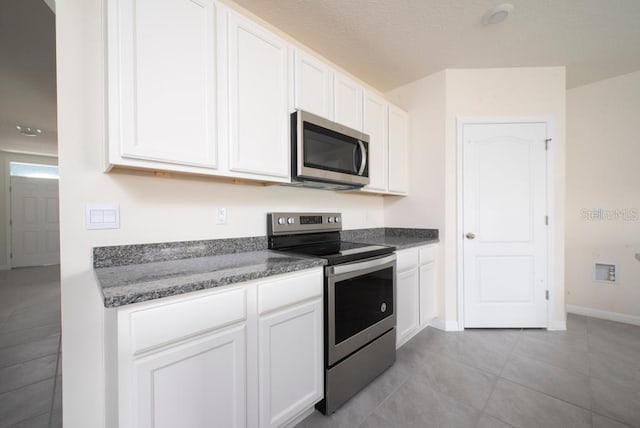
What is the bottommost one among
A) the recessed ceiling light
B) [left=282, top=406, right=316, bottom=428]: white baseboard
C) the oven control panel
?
[left=282, top=406, right=316, bottom=428]: white baseboard

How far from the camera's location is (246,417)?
1.19m

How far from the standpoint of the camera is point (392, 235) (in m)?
3.03

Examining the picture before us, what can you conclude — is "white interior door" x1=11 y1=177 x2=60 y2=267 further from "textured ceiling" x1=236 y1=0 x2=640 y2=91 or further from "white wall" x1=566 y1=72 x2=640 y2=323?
"white wall" x1=566 y1=72 x2=640 y2=323

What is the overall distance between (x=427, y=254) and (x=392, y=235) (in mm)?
543

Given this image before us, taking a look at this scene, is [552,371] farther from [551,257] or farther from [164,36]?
[164,36]

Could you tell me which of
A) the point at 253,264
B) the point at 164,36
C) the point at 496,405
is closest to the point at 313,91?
the point at 164,36

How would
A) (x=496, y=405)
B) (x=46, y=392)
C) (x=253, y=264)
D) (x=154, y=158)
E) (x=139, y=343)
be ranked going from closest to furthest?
(x=139, y=343), (x=154, y=158), (x=253, y=264), (x=496, y=405), (x=46, y=392)

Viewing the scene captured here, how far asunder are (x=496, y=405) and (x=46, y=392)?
113 inches

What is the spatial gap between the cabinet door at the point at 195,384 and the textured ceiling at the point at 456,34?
2070mm

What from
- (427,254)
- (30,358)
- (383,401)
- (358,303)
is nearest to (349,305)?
(358,303)

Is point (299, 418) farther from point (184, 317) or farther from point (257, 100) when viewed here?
point (257, 100)

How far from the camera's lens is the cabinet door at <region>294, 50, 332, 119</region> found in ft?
5.78

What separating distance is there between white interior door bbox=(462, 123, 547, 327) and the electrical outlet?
2254 millimetres

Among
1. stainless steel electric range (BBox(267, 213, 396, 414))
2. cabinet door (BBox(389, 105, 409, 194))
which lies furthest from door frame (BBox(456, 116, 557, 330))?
stainless steel electric range (BBox(267, 213, 396, 414))
